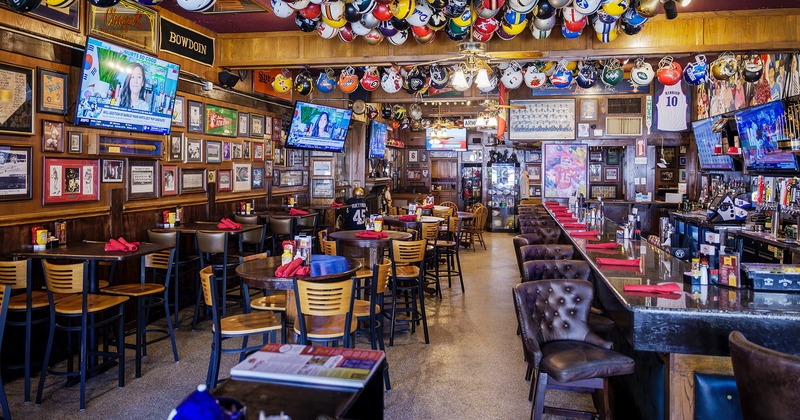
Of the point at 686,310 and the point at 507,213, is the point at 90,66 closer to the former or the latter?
the point at 686,310

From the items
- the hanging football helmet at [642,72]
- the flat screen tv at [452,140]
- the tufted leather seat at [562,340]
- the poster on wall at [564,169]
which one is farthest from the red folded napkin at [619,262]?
the flat screen tv at [452,140]

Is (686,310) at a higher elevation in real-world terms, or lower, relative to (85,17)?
lower

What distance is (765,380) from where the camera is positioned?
1907 millimetres

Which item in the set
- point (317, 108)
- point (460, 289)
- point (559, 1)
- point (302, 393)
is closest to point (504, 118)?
point (317, 108)

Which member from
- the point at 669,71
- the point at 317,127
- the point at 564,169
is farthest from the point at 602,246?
the point at 564,169

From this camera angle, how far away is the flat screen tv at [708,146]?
936 cm

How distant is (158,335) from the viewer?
543 centimetres

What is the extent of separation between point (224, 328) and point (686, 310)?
2.73 m

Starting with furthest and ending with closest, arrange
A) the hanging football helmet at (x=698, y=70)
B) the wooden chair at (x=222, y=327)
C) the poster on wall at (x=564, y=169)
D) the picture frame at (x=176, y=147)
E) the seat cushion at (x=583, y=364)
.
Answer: the poster on wall at (x=564, y=169), the hanging football helmet at (x=698, y=70), the picture frame at (x=176, y=147), the wooden chair at (x=222, y=327), the seat cushion at (x=583, y=364)

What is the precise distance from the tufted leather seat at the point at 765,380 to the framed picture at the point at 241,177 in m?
6.92

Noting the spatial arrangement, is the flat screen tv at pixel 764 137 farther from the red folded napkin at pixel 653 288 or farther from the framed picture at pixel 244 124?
the framed picture at pixel 244 124

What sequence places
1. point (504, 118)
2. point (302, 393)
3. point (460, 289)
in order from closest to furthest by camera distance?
point (302, 393) → point (460, 289) → point (504, 118)

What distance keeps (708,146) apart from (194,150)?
8.57 metres

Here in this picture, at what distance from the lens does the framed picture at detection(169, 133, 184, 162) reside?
21.1ft
